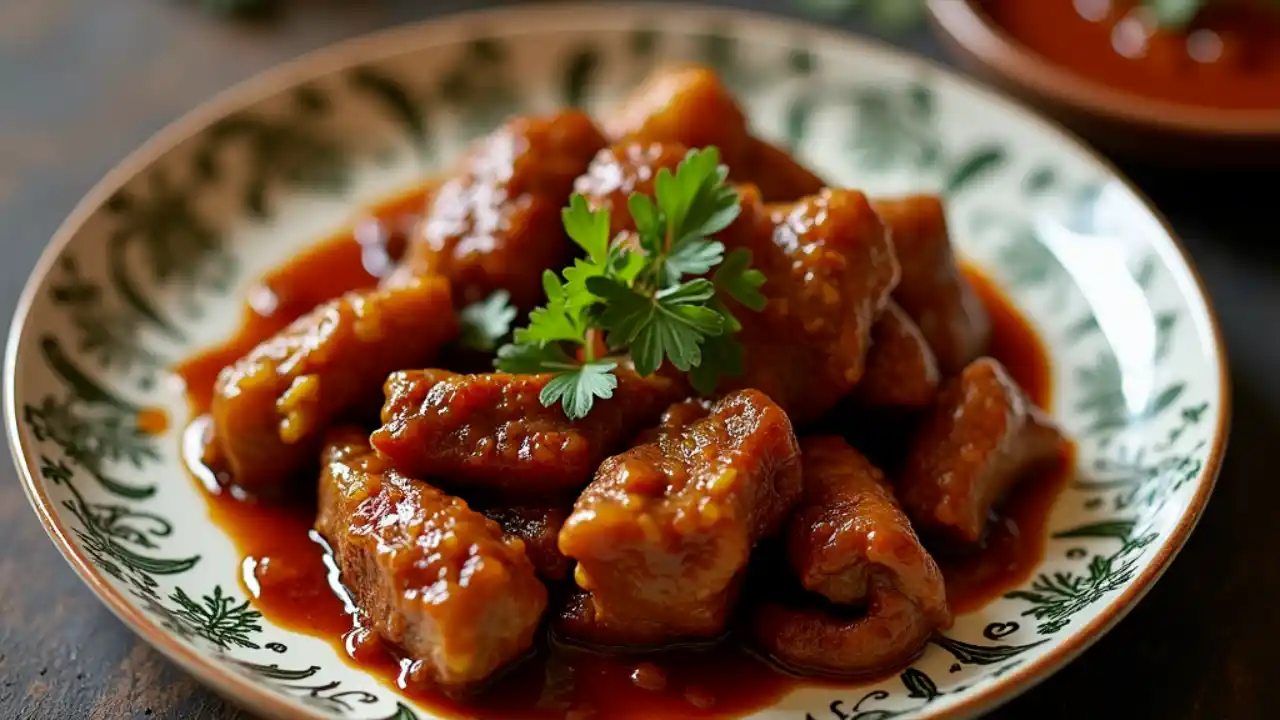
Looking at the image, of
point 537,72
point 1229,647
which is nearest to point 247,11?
point 537,72

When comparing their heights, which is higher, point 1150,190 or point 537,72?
point 537,72

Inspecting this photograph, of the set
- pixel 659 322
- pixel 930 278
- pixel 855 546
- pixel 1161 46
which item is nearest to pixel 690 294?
pixel 659 322

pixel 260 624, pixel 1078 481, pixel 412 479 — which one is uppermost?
pixel 412 479

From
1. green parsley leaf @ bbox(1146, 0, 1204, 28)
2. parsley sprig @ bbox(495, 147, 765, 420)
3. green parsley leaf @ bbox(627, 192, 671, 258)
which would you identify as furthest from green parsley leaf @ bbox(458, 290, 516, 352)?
green parsley leaf @ bbox(1146, 0, 1204, 28)

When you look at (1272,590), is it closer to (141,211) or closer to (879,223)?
(879,223)

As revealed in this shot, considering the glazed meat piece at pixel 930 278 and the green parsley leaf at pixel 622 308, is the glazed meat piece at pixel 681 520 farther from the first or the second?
the glazed meat piece at pixel 930 278

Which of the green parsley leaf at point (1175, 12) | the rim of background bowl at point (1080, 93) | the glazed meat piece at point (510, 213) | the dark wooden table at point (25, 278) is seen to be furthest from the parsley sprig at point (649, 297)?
the green parsley leaf at point (1175, 12)
